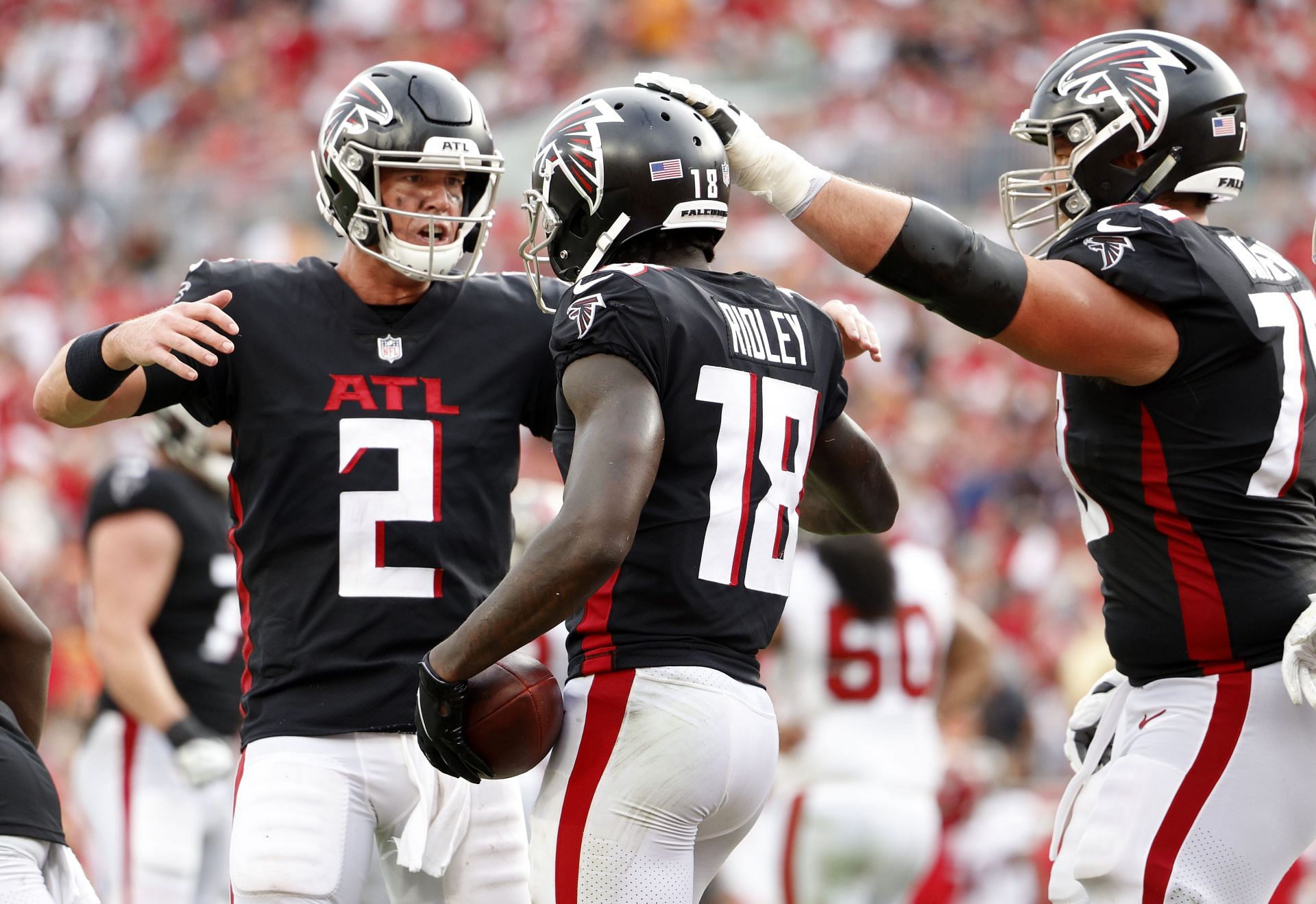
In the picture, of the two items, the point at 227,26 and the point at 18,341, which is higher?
the point at 227,26

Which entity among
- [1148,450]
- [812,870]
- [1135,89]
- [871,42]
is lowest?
[812,870]

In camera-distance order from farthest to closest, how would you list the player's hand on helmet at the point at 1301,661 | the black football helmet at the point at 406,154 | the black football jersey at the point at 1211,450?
1. the black football helmet at the point at 406,154
2. the black football jersey at the point at 1211,450
3. the player's hand on helmet at the point at 1301,661

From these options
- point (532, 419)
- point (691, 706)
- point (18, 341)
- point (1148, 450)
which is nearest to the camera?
point (691, 706)

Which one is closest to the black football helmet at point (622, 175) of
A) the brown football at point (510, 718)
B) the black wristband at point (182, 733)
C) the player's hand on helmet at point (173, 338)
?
the player's hand on helmet at point (173, 338)

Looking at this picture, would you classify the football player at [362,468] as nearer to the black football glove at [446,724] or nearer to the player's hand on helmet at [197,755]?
the black football glove at [446,724]

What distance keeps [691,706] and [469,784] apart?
796 millimetres

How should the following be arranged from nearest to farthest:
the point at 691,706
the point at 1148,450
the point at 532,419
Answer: the point at 691,706 < the point at 1148,450 < the point at 532,419

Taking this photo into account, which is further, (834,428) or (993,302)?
(834,428)

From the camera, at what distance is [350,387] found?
3.64 metres

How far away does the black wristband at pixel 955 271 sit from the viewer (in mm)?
3152

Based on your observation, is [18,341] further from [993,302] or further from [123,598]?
[993,302]

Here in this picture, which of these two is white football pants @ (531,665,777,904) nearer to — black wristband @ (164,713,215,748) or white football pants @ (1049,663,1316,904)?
white football pants @ (1049,663,1316,904)

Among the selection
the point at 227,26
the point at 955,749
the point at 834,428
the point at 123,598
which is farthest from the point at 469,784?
the point at 227,26

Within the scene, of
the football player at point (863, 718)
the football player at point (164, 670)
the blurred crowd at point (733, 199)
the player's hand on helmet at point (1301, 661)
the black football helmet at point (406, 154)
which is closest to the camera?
the player's hand on helmet at point (1301, 661)
